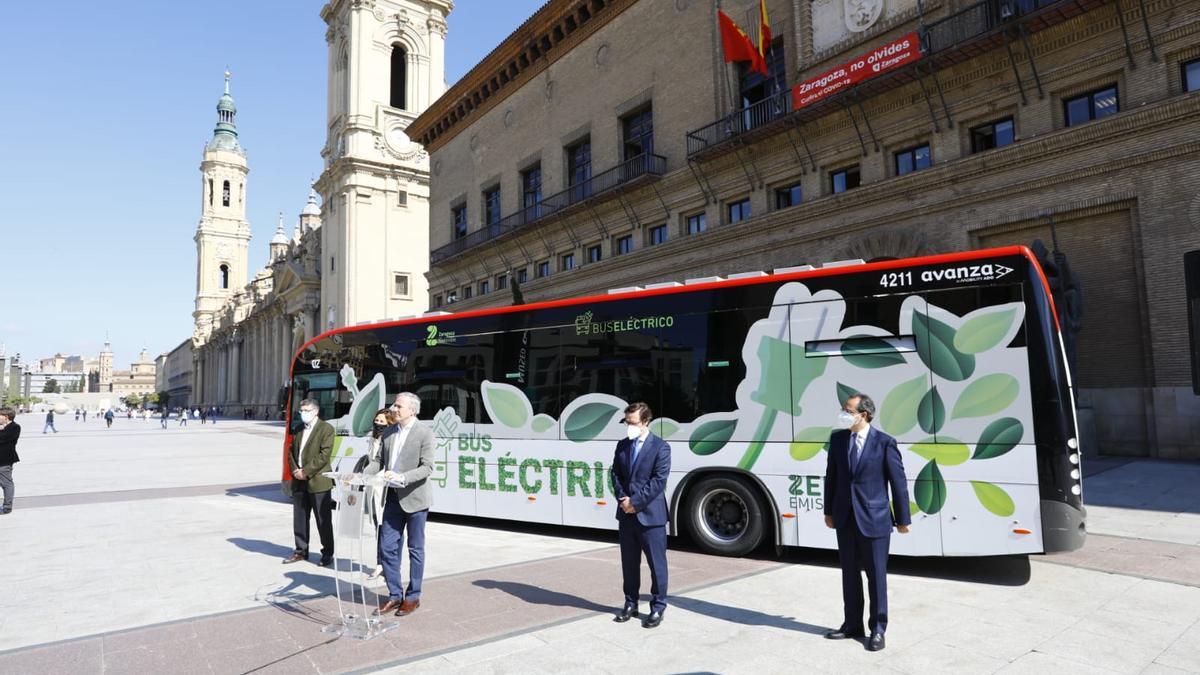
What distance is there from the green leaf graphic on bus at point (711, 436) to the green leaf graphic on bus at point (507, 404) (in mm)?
2584

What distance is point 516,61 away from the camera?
35000 millimetres

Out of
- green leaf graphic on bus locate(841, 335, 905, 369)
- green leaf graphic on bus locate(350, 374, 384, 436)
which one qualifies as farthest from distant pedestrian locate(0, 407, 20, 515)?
green leaf graphic on bus locate(841, 335, 905, 369)

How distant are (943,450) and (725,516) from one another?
2584 millimetres

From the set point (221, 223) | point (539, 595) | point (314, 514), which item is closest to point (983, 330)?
point (539, 595)

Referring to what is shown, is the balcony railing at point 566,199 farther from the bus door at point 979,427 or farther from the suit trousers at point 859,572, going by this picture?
the suit trousers at point 859,572

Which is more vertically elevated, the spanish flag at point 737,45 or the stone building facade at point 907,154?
the spanish flag at point 737,45

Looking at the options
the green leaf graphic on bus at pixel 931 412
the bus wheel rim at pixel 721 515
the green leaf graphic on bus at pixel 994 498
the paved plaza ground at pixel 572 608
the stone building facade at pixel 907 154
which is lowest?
the paved plaza ground at pixel 572 608

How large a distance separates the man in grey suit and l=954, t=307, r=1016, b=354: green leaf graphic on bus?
17.4 feet

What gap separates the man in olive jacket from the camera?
825 centimetres

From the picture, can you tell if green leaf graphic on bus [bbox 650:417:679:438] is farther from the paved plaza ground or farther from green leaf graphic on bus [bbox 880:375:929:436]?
green leaf graphic on bus [bbox 880:375:929:436]

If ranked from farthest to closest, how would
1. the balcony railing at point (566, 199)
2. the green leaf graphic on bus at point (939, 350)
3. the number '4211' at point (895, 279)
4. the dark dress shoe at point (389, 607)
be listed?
the balcony railing at point (566, 199) → the number '4211' at point (895, 279) → the green leaf graphic on bus at point (939, 350) → the dark dress shoe at point (389, 607)

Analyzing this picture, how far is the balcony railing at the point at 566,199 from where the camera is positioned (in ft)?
85.9

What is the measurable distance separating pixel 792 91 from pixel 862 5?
2.88 meters

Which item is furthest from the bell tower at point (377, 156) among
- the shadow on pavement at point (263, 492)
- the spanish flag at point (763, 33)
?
the shadow on pavement at point (263, 492)
